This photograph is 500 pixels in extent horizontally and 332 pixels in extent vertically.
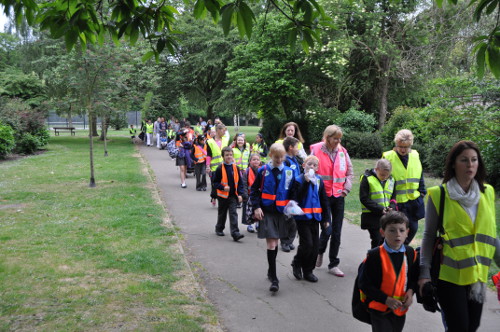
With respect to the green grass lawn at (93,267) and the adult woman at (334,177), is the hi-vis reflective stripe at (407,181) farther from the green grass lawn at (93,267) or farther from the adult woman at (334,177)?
the green grass lawn at (93,267)

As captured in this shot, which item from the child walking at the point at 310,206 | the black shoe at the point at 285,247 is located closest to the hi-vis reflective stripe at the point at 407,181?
the child walking at the point at 310,206

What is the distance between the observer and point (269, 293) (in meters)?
5.71

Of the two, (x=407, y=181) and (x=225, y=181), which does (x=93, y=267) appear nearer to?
(x=225, y=181)

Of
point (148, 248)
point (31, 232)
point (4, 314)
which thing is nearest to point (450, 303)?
point (4, 314)

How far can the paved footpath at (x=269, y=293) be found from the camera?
16.0 ft

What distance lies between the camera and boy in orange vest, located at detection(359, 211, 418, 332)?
139 inches

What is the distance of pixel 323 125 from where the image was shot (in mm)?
24672

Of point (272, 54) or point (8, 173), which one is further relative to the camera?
point (272, 54)

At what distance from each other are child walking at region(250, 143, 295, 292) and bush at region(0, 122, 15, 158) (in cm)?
1902

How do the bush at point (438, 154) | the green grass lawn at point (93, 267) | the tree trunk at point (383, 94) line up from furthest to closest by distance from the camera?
1. the tree trunk at point (383, 94)
2. the bush at point (438, 154)
3. the green grass lawn at point (93, 267)

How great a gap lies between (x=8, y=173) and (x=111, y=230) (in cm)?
1031

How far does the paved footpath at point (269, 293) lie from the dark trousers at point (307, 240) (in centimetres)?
33

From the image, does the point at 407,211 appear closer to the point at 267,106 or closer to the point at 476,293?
the point at 476,293

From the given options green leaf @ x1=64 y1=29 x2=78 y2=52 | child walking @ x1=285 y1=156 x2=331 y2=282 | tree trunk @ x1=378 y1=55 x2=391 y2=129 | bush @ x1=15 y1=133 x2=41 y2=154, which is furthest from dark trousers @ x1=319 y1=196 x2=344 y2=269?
bush @ x1=15 y1=133 x2=41 y2=154
